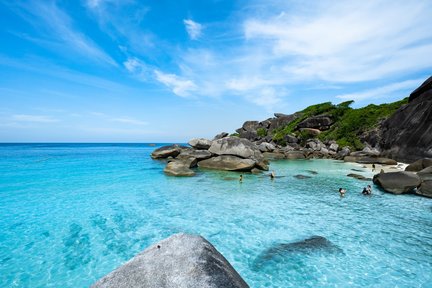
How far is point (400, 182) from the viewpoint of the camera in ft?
46.9

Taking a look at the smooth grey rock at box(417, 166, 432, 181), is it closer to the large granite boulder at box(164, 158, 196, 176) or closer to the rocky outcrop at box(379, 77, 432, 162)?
the rocky outcrop at box(379, 77, 432, 162)

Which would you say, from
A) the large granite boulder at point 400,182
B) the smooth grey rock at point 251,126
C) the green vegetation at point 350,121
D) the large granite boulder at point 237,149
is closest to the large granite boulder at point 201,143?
the large granite boulder at point 237,149

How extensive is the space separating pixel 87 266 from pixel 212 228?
4.16 meters

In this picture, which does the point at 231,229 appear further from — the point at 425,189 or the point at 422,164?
the point at 422,164

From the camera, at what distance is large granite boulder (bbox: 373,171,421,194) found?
46.0 feet

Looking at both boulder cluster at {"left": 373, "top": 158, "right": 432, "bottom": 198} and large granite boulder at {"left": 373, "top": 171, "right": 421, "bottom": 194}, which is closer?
boulder cluster at {"left": 373, "top": 158, "right": 432, "bottom": 198}

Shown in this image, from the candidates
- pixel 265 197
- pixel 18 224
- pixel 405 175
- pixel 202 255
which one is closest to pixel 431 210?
pixel 405 175

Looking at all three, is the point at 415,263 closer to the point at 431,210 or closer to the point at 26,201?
the point at 431,210

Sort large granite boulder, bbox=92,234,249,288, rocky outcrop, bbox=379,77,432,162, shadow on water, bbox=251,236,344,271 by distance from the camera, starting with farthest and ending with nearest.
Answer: rocky outcrop, bbox=379,77,432,162 < shadow on water, bbox=251,236,344,271 < large granite boulder, bbox=92,234,249,288

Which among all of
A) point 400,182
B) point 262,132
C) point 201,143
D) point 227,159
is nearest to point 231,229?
point 400,182

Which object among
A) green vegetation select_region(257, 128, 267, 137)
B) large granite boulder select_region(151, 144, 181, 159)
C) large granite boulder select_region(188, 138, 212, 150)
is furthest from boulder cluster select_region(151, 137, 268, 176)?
green vegetation select_region(257, 128, 267, 137)

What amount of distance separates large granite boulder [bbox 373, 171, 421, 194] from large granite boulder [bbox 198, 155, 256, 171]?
10.3 metres

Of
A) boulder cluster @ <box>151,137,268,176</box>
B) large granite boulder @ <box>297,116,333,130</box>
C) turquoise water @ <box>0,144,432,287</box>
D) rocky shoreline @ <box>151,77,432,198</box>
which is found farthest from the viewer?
large granite boulder @ <box>297,116,333,130</box>

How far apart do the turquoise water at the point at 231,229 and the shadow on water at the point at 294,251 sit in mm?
55
